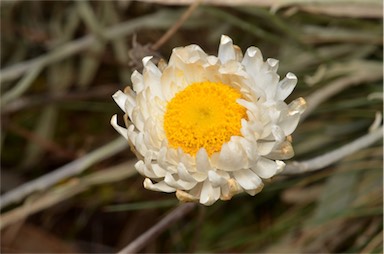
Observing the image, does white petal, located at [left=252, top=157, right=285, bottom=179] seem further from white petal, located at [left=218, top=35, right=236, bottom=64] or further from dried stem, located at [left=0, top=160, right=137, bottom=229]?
dried stem, located at [left=0, top=160, right=137, bottom=229]

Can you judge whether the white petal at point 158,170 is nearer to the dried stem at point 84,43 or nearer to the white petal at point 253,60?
the white petal at point 253,60

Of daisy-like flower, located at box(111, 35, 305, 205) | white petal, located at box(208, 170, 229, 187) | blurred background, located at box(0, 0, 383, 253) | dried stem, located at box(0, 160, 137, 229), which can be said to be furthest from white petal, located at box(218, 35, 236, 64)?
dried stem, located at box(0, 160, 137, 229)

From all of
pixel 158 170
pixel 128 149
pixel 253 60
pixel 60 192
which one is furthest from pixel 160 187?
pixel 128 149

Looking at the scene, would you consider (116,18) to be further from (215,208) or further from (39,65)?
(215,208)

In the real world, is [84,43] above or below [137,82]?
above

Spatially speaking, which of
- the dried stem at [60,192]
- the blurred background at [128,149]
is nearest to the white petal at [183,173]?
the blurred background at [128,149]

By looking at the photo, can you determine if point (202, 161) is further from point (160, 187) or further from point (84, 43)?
point (84, 43)

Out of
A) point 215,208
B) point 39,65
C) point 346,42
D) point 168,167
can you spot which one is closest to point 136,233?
point 215,208
